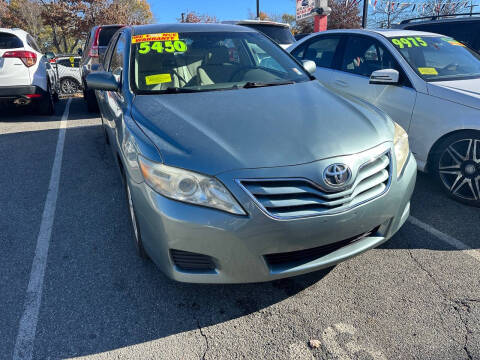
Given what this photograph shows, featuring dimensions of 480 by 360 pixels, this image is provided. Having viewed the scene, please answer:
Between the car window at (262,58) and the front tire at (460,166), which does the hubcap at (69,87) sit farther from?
the front tire at (460,166)

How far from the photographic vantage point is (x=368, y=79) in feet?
14.3

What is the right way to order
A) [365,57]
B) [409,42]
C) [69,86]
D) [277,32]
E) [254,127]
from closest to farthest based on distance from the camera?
[254,127] < [409,42] < [365,57] < [277,32] < [69,86]

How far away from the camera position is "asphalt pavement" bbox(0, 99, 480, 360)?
1988 millimetres

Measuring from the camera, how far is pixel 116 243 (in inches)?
117

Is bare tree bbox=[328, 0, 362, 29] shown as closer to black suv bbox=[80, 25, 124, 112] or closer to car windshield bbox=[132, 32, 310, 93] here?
black suv bbox=[80, 25, 124, 112]

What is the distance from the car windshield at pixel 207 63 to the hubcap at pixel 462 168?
1.52m

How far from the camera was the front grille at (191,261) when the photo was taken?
6.51 feet

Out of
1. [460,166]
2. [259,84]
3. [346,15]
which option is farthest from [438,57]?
[346,15]

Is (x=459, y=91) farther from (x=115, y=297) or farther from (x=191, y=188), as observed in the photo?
(x=115, y=297)

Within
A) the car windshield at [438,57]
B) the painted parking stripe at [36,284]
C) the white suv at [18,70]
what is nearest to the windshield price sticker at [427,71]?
the car windshield at [438,57]

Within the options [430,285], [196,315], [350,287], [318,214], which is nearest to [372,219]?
[318,214]

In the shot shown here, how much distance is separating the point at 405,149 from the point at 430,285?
2.98 ft

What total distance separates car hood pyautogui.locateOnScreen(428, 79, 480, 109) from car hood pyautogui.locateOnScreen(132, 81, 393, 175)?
1.11 m

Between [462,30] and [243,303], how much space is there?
6.32 metres
